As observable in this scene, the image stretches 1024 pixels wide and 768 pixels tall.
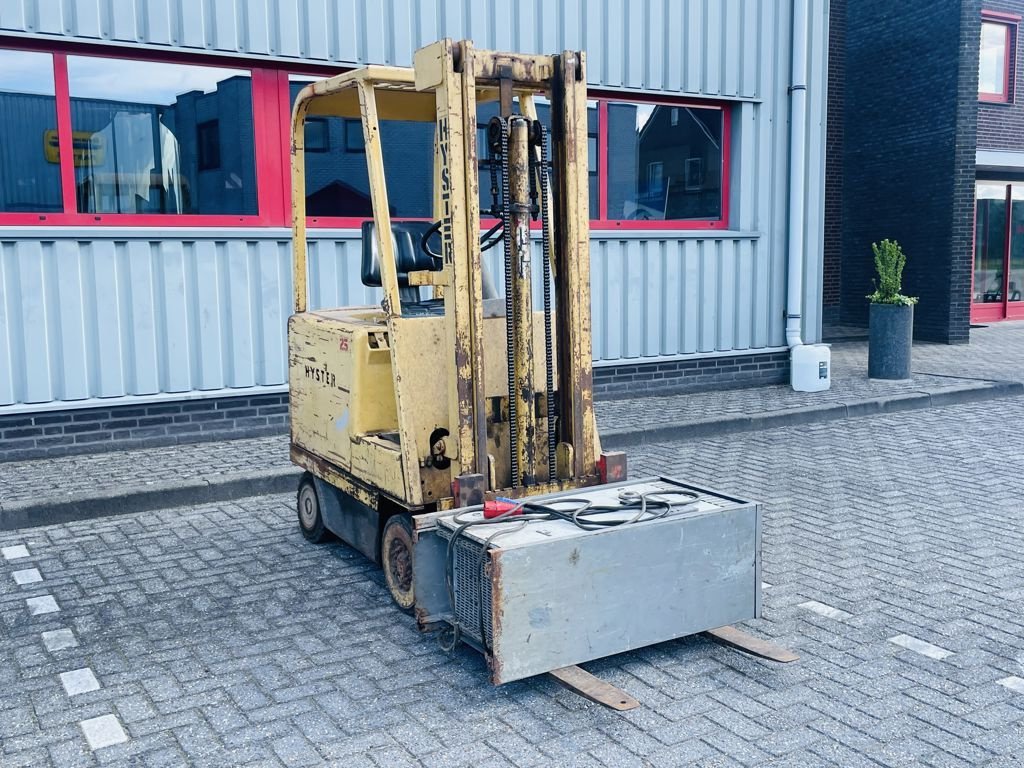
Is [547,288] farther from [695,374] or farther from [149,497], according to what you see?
[695,374]

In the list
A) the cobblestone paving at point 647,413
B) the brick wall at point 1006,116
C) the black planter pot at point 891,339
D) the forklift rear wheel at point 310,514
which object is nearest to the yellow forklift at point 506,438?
the forklift rear wheel at point 310,514

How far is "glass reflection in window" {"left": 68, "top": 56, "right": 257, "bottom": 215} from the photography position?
328 inches

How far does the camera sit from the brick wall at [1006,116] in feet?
62.1

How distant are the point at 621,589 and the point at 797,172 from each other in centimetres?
896

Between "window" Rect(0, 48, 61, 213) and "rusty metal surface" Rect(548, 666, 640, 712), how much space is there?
619 cm

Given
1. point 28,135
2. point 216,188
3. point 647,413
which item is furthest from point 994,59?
point 28,135

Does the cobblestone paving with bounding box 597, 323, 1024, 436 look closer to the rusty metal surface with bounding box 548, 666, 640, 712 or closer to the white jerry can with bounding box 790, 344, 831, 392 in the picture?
the white jerry can with bounding box 790, 344, 831, 392

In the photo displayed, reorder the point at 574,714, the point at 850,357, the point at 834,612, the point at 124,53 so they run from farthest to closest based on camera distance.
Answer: the point at 850,357
the point at 124,53
the point at 834,612
the point at 574,714

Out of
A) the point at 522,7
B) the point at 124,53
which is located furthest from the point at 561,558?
the point at 522,7

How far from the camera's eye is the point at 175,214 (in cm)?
870

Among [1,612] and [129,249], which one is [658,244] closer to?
[129,249]

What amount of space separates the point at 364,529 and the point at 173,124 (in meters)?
4.83

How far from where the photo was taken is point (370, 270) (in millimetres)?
5492

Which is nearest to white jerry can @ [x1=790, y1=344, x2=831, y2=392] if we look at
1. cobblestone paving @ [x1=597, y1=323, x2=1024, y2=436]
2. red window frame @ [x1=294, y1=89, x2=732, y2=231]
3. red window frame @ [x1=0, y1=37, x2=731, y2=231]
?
cobblestone paving @ [x1=597, y1=323, x2=1024, y2=436]
